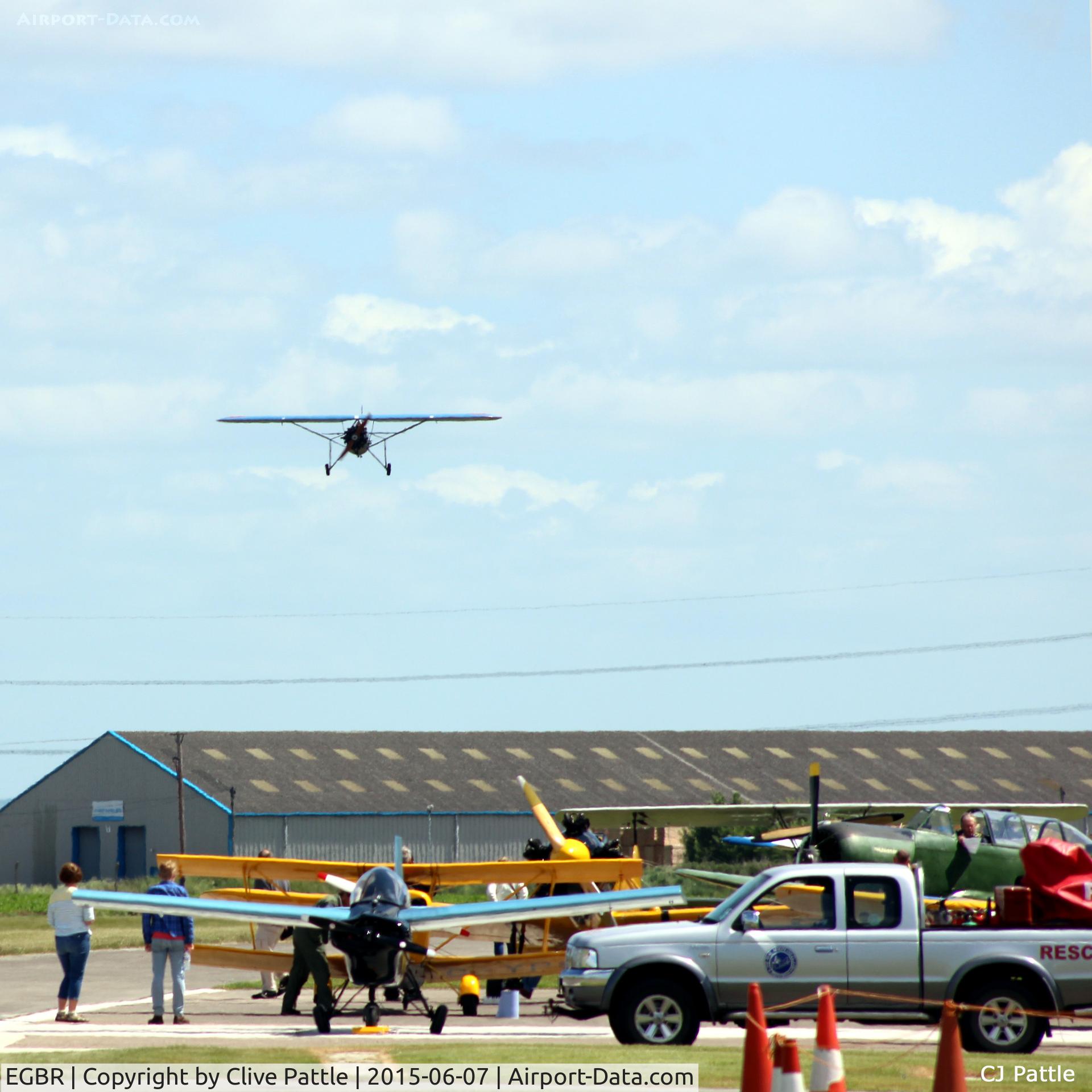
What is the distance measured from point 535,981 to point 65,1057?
882 centimetres

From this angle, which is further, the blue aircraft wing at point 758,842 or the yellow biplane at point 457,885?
the blue aircraft wing at point 758,842

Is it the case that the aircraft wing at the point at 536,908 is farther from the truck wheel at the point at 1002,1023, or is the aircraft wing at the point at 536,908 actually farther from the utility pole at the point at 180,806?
the utility pole at the point at 180,806

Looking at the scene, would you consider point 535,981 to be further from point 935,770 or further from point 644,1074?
Result: point 935,770

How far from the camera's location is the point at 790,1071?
9.28 meters

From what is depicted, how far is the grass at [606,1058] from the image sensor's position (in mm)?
12320

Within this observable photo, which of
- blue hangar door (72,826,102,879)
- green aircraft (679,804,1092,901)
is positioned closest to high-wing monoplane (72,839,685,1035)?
green aircraft (679,804,1092,901)

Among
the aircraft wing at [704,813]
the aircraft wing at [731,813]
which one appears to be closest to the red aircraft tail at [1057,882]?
the aircraft wing at [731,813]

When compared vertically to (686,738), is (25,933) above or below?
below

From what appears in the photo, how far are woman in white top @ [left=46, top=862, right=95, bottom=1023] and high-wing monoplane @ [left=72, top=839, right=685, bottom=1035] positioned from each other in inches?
23.7

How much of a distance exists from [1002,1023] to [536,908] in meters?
4.53

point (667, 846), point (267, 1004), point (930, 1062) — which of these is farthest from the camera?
point (667, 846)

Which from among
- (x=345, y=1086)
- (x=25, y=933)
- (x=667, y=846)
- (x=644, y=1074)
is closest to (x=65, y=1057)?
(x=345, y=1086)

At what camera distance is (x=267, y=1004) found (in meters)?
20.4

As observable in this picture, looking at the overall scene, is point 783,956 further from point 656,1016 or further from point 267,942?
point 267,942
